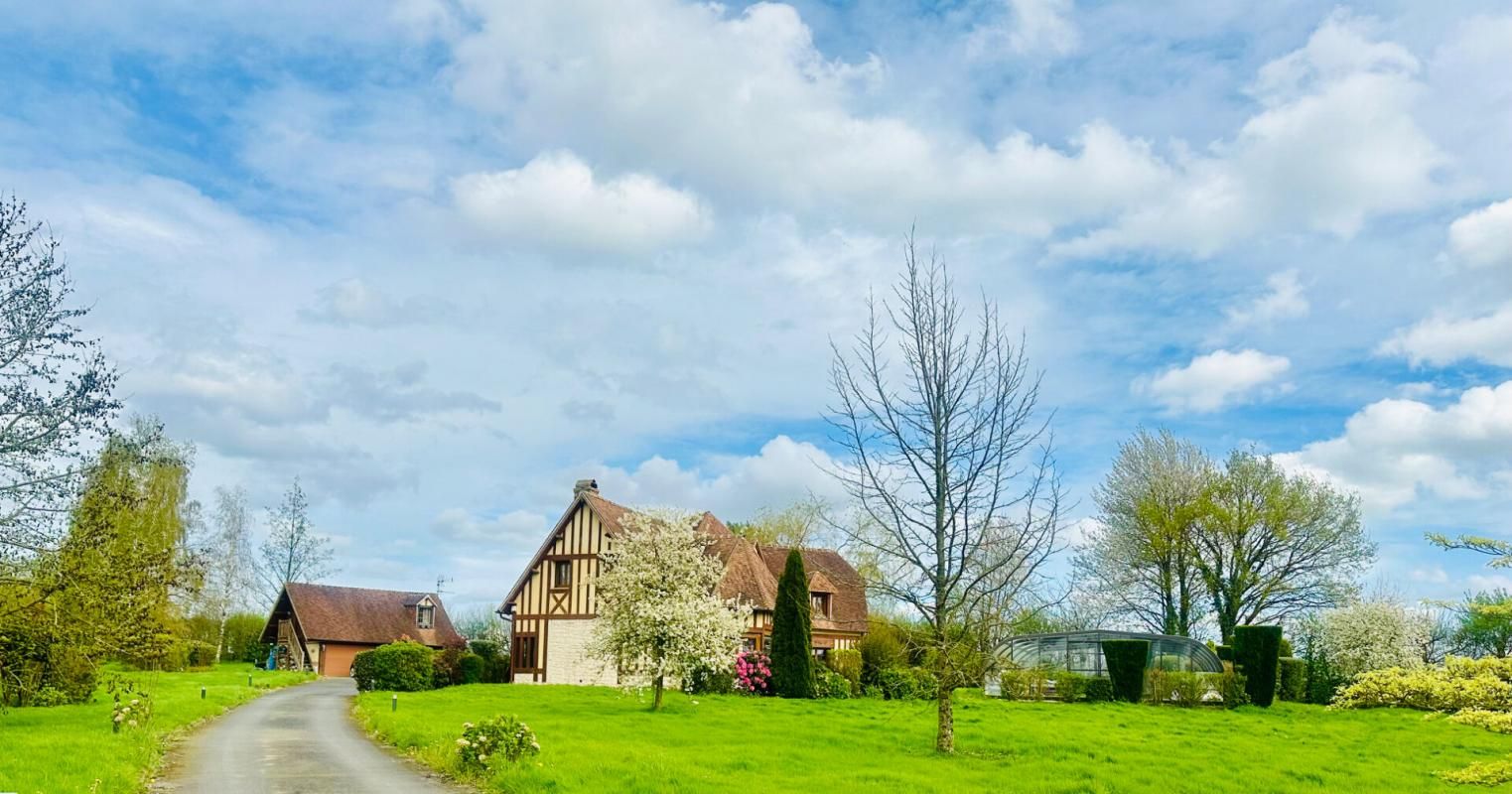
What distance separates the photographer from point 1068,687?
38.2 m

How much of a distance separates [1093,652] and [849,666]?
11230 mm

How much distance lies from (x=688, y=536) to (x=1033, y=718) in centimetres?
1167

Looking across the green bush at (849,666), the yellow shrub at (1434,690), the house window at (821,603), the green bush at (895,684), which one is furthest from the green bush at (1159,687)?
the yellow shrub at (1434,690)

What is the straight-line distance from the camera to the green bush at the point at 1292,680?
42.0 m

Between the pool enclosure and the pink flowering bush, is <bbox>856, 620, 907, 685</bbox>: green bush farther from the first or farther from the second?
the pink flowering bush

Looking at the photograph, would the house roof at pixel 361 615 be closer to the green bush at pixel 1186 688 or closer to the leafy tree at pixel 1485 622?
the green bush at pixel 1186 688

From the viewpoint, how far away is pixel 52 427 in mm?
19484

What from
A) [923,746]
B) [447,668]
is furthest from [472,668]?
[923,746]

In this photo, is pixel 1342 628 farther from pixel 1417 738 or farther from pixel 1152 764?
pixel 1152 764

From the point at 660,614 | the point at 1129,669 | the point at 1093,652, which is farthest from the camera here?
the point at 1093,652

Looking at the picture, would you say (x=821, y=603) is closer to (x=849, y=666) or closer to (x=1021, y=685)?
(x=849, y=666)

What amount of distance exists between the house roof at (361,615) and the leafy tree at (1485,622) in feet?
155

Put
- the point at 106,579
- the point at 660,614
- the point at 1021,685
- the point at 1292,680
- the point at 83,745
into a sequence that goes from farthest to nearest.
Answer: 1. the point at 1292,680
2. the point at 1021,685
3. the point at 660,614
4. the point at 106,579
5. the point at 83,745

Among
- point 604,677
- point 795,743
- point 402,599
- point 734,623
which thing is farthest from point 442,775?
point 402,599
